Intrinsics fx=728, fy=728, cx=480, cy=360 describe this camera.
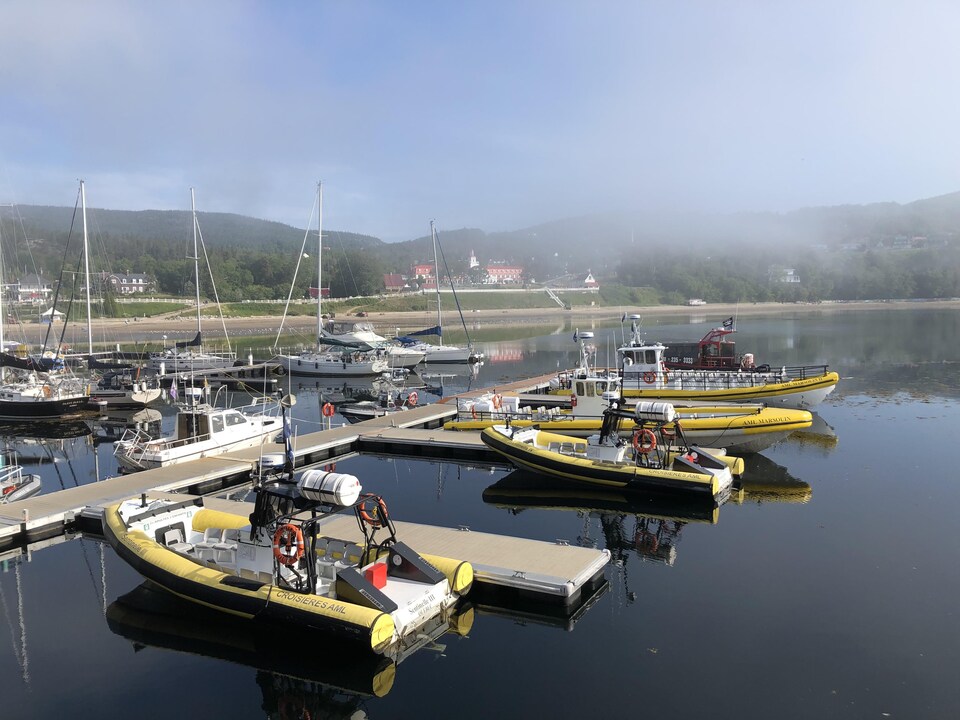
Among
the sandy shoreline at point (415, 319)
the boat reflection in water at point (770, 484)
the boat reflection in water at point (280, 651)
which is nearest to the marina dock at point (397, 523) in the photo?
the boat reflection in water at point (280, 651)

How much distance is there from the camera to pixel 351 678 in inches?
450

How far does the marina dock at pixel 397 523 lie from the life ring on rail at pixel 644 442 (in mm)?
6277

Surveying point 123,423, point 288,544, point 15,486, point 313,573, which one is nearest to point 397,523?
point 313,573

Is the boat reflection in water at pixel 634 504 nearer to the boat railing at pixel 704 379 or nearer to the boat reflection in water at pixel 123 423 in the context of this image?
the boat railing at pixel 704 379

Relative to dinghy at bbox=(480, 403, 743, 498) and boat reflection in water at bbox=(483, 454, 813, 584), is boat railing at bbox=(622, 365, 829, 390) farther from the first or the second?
dinghy at bbox=(480, 403, 743, 498)

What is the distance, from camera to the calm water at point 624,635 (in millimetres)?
10773

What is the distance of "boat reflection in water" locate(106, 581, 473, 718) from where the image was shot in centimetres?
1104

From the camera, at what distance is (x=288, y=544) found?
1196 cm

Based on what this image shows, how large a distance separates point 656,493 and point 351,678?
37.2 ft

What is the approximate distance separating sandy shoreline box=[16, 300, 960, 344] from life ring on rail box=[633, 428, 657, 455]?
6080cm

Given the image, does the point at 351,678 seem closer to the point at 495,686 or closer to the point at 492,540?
the point at 495,686

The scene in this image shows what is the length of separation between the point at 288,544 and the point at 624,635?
5963mm

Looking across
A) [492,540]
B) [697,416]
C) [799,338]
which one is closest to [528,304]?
[799,338]

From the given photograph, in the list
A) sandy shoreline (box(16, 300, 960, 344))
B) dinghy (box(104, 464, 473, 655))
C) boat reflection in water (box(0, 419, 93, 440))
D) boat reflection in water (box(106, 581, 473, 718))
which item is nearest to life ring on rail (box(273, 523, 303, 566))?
dinghy (box(104, 464, 473, 655))
